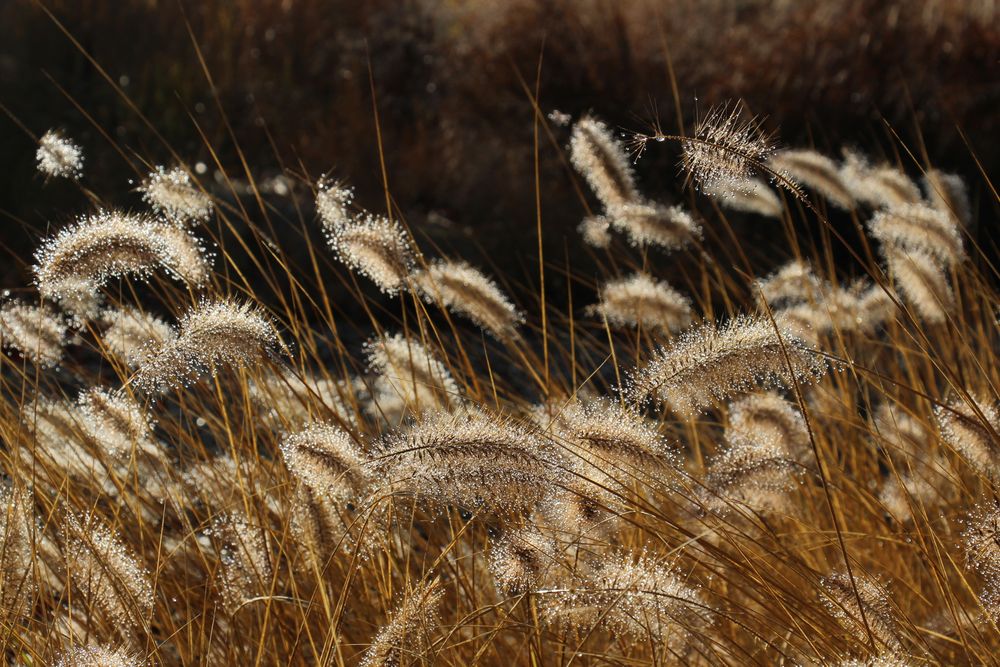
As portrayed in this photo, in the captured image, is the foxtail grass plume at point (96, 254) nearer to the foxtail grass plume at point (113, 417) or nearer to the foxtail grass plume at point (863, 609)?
the foxtail grass plume at point (113, 417)

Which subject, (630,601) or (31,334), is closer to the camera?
(630,601)

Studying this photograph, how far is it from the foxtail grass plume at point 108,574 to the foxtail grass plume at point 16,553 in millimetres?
68

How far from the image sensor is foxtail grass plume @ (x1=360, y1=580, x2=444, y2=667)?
146 centimetres

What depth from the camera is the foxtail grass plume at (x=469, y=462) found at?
4.71ft

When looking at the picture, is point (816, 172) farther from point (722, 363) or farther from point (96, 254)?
point (96, 254)

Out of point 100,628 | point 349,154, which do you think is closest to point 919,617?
point 100,628

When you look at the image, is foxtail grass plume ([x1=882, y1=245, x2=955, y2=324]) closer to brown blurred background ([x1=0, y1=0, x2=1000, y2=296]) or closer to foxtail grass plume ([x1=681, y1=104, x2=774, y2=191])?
foxtail grass plume ([x1=681, y1=104, x2=774, y2=191])

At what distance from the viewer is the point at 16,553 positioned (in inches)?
71.9

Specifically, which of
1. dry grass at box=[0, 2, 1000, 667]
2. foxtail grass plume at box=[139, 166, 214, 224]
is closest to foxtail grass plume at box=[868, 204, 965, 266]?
dry grass at box=[0, 2, 1000, 667]

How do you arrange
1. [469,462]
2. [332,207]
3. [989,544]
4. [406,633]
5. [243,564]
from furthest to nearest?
[332,207]
[243,564]
[989,544]
[406,633]
[469,462]

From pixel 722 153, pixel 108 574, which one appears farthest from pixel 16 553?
pixel 722 153

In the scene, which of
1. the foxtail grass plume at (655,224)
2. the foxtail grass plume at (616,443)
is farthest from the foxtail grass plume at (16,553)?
the foxtail grass plume at (655,224)

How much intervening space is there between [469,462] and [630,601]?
11.2 inches

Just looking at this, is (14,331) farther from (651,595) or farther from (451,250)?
(451,250)
